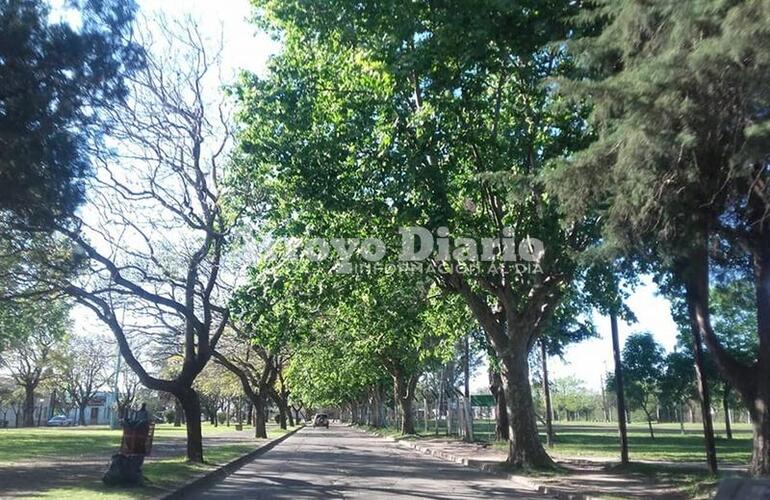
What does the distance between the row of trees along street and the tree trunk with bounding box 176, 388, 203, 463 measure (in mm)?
63

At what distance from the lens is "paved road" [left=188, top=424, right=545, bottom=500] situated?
47.7 feet

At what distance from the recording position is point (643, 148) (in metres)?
8.42

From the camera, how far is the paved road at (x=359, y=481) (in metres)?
14.6

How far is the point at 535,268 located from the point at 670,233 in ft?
27.5

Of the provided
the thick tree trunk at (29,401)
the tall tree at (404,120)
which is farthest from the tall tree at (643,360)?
the thick tree trunk at (29,401)

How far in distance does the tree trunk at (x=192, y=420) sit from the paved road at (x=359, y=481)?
1.31 m

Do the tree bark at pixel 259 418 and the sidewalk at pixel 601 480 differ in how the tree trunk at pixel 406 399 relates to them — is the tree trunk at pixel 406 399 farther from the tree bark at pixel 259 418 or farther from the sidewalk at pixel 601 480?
the sidewalk at pixel 601 480

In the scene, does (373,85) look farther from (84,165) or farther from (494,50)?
(84,165)

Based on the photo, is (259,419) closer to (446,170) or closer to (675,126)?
(446,170)

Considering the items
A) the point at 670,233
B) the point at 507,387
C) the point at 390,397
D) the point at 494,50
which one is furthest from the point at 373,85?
the point at 390,397

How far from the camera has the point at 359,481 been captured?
17250mm

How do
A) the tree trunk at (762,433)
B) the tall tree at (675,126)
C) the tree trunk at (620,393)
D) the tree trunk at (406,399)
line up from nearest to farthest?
the tall tree at (675,126) → the tree trunk at (762,433) → the tree trunk at (620,393) → the tree trunk at (406,399)

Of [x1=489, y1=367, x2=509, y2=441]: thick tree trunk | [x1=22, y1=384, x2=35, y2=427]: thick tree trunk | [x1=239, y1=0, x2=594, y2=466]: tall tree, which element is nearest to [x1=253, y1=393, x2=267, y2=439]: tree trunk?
[x1=489, y1=367, x2=509, y2=441]: thick tree trunk

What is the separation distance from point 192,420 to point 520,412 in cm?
904
